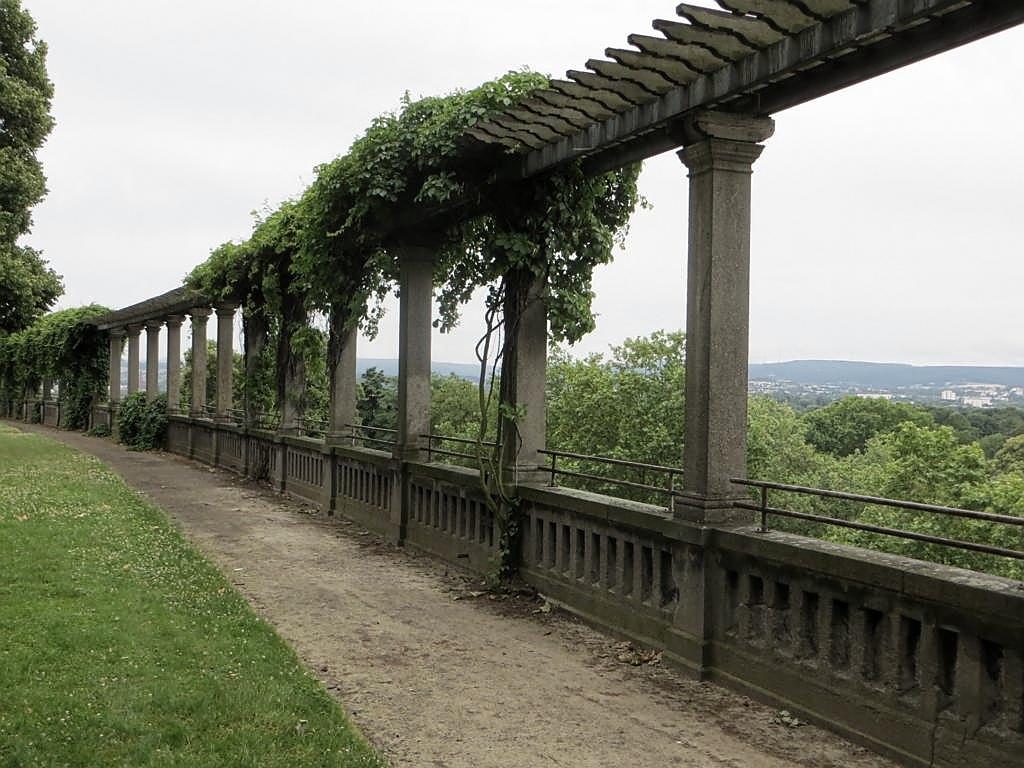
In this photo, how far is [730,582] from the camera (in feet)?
19.6

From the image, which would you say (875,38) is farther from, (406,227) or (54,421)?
(54,421)

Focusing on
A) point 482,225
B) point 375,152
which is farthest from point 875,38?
point 375,152

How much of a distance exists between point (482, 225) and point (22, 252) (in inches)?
676

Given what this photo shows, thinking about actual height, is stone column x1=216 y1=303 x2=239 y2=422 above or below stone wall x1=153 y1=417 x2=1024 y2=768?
above

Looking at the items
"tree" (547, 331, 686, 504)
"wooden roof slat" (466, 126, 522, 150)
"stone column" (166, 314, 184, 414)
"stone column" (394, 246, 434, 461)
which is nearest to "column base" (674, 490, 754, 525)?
"wooden roof slat" (466, 126, 522, 150)

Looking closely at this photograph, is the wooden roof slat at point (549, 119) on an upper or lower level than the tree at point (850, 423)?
upper

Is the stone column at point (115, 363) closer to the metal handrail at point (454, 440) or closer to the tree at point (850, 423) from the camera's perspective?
the metal handrail at point (454, 440)

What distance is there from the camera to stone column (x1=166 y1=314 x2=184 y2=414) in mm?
23953

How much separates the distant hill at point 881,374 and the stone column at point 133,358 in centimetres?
3016

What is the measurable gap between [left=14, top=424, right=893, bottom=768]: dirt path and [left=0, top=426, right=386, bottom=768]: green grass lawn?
1.16 ft

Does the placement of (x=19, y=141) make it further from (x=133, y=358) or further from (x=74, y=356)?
(x=74, y=356)

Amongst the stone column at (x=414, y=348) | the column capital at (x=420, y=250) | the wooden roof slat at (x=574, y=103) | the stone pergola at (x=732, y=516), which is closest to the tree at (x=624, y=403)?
the stone column at (x=414, y=348)

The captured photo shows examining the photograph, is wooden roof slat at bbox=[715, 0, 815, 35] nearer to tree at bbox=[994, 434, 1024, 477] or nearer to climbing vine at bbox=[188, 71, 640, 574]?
climbing vine at bbox=[188, 71, 640, 574]

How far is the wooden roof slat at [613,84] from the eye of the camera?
6.31m
